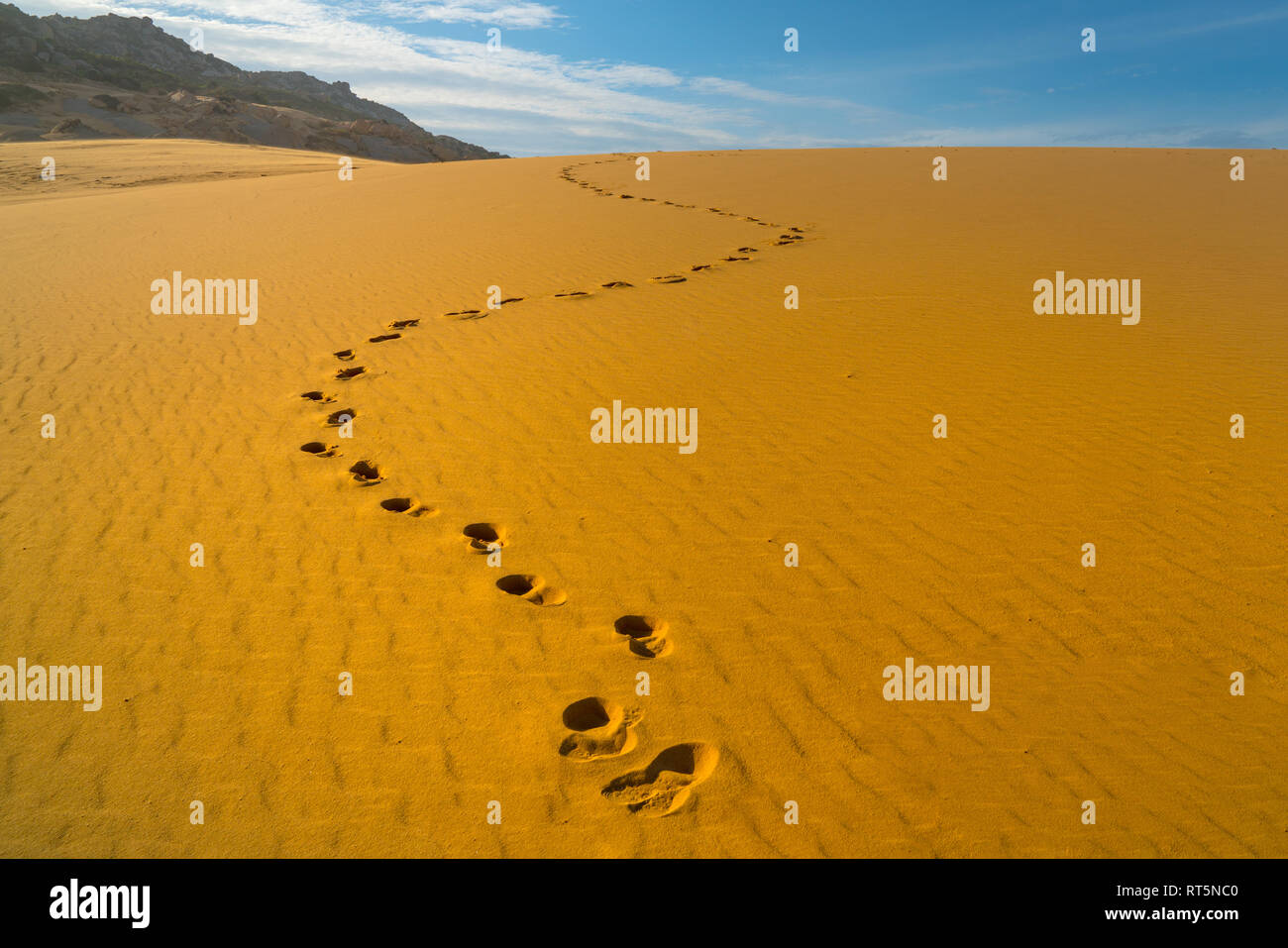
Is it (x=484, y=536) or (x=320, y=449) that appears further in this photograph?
(x=320, y=449)

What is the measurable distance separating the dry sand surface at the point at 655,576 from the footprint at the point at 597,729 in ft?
0.04

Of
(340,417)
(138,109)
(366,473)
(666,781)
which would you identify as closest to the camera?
(666,781)

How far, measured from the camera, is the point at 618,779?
2.84 meters

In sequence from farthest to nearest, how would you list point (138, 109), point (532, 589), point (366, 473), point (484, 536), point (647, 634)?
1. point (138, 109)
2. point (366, 473)
3. point (484, 536)
4. point (532, 589)
5. point (647, 634)

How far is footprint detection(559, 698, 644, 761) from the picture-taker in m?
2.96

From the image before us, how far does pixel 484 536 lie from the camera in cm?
441

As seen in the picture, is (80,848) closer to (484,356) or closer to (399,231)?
(484,356)

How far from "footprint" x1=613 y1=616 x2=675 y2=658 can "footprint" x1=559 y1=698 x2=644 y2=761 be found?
37 cm

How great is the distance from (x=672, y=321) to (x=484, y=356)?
2.30 meters

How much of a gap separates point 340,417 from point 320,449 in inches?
24.7

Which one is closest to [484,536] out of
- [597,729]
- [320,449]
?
[597,729]

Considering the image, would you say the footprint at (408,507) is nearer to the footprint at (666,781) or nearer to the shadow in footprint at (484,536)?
the shadow in footprint at (484,536)

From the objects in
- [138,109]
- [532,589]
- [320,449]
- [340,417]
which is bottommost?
[532,589]

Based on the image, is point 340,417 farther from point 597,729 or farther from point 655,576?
point 597,729
